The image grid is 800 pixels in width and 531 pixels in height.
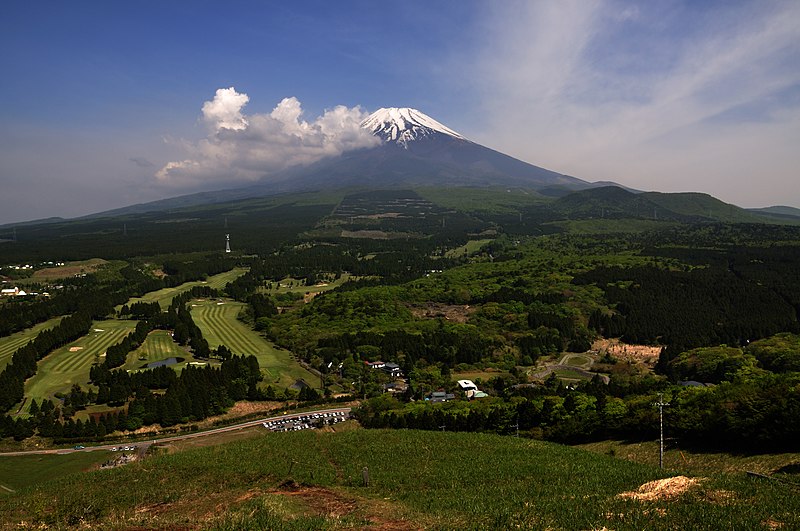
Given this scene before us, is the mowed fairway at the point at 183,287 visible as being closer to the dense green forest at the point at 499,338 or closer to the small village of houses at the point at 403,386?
the dense green forest at the point at 499,338

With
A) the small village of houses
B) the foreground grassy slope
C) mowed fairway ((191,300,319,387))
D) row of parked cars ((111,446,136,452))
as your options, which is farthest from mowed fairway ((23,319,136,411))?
the small village of houses

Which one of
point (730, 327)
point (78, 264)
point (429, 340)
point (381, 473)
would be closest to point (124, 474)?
point (381, 473)

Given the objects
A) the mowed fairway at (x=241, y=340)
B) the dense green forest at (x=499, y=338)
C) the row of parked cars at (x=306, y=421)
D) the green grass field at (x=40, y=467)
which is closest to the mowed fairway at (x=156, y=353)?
the dense green forest at (x=499, y=338)

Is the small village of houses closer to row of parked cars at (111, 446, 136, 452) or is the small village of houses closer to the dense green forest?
the dense green forest

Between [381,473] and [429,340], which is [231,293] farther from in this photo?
[381,473]

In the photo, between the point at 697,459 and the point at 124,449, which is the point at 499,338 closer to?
the point at 697,459

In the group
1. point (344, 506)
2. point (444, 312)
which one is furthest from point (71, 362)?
point (344, 506)
